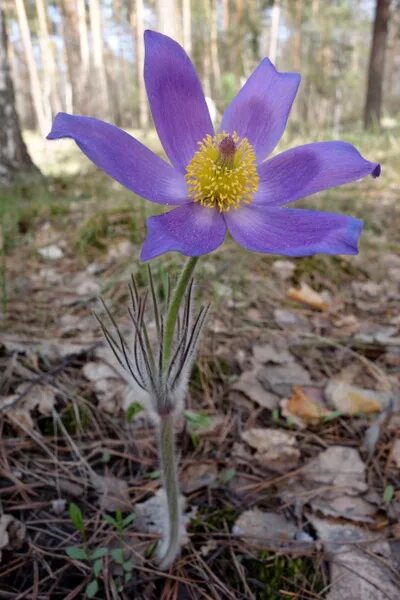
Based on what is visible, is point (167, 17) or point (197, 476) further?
point (167, 17)

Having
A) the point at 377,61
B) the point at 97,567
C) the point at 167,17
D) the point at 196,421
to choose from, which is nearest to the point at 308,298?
the point at 196,421

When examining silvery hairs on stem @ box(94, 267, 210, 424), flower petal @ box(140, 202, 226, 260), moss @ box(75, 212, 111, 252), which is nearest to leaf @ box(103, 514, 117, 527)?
silvery hairs on stem @ box(94, 267, 210, 424)

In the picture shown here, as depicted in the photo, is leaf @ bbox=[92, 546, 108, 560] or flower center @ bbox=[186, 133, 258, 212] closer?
flower center @ bbox=[186, 133, 258, 212]

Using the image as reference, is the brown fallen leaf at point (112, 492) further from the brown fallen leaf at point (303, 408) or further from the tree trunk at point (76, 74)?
the tree trunk at point (76, 74)

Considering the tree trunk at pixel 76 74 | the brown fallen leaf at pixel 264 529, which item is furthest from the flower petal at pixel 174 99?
the tree trunk at pixel 76 74

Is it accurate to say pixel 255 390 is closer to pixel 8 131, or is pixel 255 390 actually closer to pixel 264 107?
pixel 264 107

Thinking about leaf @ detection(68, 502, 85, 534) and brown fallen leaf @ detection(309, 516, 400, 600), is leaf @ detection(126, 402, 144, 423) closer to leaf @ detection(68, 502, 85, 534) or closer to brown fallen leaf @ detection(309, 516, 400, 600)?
leaf @ detection(68, 502, 85, 534)
